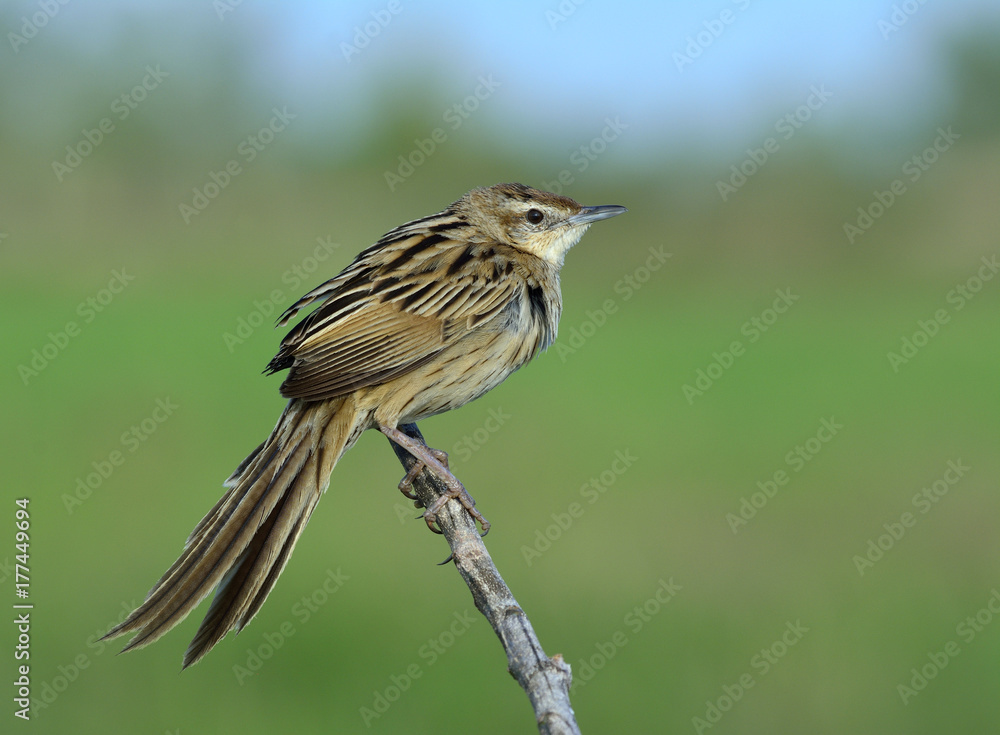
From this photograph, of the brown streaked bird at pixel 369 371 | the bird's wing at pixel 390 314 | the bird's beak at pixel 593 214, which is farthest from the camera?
the bird's beak at pixel 593 214

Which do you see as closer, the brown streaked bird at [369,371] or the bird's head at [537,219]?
the brown streaked bird at [369,371]

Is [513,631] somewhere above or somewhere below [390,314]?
below

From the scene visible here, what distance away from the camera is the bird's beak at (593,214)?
254 inches

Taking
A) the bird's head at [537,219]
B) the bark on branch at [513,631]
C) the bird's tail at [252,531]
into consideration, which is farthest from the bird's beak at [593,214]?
the bark on branch at [513,631]

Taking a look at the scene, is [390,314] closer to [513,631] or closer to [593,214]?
[593,214]

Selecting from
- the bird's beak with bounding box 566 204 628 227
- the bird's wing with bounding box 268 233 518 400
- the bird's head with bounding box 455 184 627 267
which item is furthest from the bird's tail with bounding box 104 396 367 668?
the bird's beak with bounding box 566 204 628 227

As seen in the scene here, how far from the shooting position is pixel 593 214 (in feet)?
21.3

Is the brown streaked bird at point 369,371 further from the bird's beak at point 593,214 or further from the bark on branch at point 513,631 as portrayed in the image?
the bark on branch at point 513,631

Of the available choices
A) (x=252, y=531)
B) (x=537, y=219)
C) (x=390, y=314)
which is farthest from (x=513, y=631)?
(x=537, y=219)

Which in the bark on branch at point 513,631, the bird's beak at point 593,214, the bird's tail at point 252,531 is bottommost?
the bark on branch at point 513,631

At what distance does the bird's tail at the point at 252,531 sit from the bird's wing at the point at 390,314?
255mm

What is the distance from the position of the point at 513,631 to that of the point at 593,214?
3.66m

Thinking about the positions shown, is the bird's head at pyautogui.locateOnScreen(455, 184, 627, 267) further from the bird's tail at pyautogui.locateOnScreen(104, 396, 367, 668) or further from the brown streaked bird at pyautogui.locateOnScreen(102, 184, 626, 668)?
the bird's tail at pyautogui.locateOnScreen(104, 396, 367, 668)

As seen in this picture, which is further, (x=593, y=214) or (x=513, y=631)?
(x=593, y=214)
